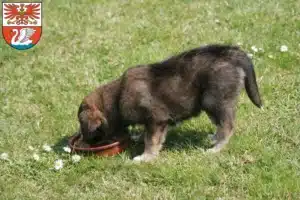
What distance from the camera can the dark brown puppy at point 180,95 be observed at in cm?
575

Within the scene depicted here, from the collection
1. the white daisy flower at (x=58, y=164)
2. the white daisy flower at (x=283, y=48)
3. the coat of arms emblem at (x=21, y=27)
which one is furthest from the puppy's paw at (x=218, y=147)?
the coat of arms emblem at (x=21, y=27)

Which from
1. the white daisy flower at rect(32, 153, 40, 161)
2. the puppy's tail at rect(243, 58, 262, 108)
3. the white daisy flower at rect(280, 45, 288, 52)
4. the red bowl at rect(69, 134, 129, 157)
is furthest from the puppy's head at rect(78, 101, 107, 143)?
the white daisy flower at rect(280, 45, 288, 52)

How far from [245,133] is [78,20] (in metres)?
4.97

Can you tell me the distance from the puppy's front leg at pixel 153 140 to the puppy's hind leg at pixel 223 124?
0.51 metres

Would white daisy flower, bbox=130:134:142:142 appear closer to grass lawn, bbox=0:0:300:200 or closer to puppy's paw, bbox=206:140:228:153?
grass lawn, bbox=0:0:300:200

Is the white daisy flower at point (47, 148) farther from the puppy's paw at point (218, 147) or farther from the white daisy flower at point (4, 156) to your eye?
the puppy's paw at point (218, 147)

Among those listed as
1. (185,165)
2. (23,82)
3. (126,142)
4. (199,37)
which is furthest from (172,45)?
(185,165)

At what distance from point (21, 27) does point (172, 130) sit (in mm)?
3824

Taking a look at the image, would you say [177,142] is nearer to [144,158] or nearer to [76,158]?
[144,158]

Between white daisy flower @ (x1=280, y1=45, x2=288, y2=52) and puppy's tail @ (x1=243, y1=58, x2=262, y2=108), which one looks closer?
puppy's tail @ (x1=243, y1=58, x2=262, y2=108)

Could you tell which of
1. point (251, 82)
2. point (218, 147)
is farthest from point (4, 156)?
point (251, 82)

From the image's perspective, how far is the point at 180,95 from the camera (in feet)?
19.2

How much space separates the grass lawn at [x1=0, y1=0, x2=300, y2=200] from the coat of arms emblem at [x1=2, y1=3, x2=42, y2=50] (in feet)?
0.49

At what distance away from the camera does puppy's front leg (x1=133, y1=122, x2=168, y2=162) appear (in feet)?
A: 19.3
